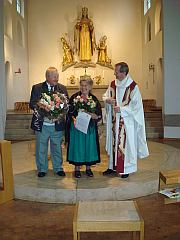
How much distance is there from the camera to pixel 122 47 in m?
15.8

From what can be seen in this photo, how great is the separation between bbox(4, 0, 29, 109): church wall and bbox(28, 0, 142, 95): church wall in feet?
1.97

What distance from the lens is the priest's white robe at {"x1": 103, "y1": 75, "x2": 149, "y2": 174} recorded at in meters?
4.73

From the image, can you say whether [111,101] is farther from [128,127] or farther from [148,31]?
[148,31]

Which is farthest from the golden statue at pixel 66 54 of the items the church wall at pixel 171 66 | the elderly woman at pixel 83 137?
the elderly woman at pixel 83 137

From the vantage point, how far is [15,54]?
13.9 meters

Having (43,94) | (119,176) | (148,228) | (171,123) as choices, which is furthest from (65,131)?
(171,123)

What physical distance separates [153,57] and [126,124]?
9484mm

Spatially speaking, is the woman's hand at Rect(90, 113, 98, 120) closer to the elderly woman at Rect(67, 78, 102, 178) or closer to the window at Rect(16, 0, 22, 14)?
the elderly woman at Rect(67, 78, 102, 178)

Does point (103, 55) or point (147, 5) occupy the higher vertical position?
point (147, 5)

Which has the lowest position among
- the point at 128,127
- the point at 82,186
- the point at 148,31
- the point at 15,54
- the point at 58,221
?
the point at 58,221

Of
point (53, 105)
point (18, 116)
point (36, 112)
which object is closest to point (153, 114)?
point (18, 116)

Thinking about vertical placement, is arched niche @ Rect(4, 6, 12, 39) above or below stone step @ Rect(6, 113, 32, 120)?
above

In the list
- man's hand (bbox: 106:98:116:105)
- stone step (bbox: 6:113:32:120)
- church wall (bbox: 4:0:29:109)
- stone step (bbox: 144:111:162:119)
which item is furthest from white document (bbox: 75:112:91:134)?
church wall (bbox: 4:0:29:109)

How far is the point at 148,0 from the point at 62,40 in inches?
162
